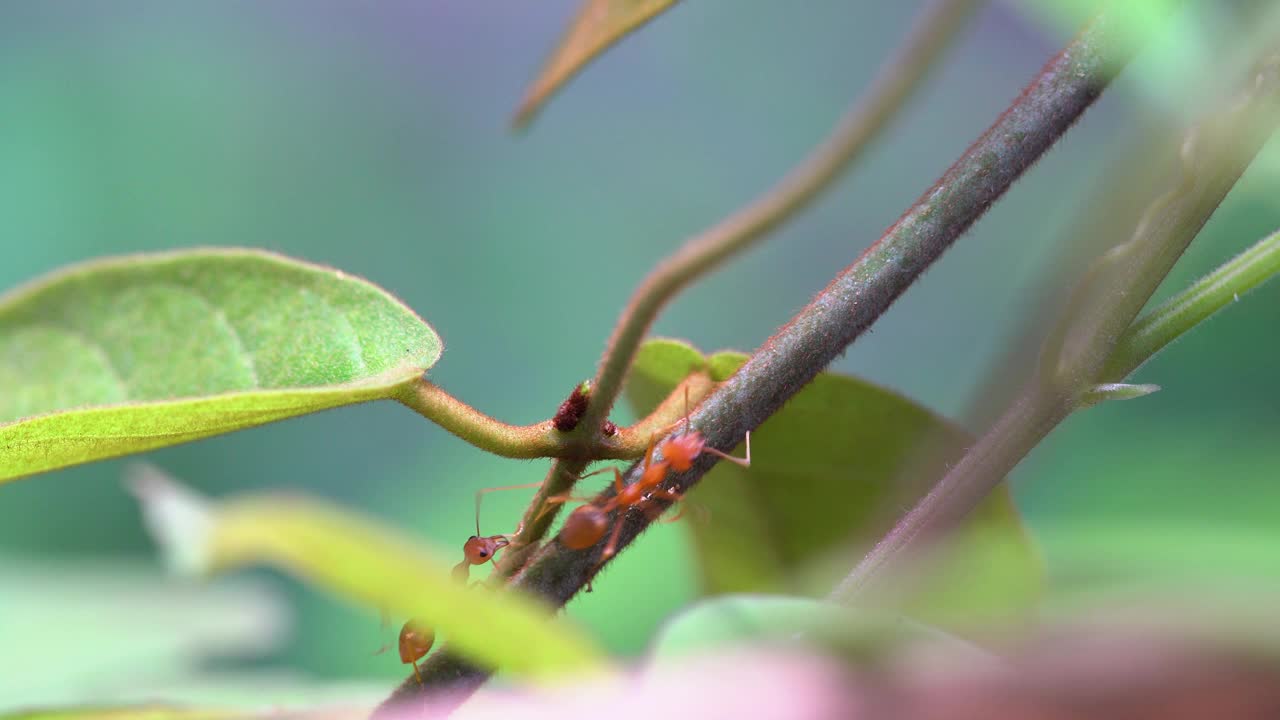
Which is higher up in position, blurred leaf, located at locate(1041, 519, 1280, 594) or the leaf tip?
blurred leaf, located at locate(1041, 519, 1280, 594)

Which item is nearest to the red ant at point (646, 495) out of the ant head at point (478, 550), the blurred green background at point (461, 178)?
the ant head at point (478, 550)

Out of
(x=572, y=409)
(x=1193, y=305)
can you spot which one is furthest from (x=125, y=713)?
(x=1193, y=305)

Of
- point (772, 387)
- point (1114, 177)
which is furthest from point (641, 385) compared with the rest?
point (1114, 177)

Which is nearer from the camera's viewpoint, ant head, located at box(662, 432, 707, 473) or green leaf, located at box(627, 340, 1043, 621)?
ant head, located at box(662, 432, 707, 473)

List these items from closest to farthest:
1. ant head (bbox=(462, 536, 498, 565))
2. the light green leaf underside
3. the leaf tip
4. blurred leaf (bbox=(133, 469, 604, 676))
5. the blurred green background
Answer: blurred leaf (bbox=(133, 469, 604, 676)) < the leaf tip < the light green leaf underside < ant head (bbox=(462, 536, 498, 565)) < the blurred green background

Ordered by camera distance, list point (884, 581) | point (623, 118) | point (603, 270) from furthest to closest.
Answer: point (623, 118)
point (603, 270)
point (884, 581)

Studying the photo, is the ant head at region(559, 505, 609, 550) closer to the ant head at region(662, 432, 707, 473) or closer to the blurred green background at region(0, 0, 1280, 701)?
the ant head at region(662, 432, 707, 473)

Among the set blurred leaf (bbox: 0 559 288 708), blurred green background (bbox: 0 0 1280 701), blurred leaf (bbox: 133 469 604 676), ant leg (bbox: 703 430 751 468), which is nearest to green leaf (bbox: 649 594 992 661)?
blurred leaf (bbox: 133 469 604 676)

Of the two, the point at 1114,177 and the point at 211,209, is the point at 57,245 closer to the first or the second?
the point at 211,209
